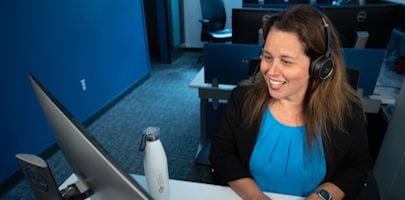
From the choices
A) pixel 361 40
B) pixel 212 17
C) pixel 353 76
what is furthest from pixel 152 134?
pixel 212 17

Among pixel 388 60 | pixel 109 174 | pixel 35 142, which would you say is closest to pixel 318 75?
pixel 109 174

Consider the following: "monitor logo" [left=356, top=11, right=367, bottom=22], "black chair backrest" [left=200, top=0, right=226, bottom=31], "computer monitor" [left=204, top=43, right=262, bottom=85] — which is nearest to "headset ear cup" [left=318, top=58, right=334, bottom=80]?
"computer monitor" [left=204, top=43, right=262, bottom=85]

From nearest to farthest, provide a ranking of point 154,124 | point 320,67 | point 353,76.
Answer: point 320,67 → point 353,76 → point 154,124

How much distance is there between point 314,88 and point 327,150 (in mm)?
218

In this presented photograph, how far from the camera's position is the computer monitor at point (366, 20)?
5.41 ft

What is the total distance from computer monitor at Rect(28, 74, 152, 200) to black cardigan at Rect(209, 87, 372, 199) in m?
0.55

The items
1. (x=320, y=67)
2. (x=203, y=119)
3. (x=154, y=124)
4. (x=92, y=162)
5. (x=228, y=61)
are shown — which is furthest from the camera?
(x=154, y=124)

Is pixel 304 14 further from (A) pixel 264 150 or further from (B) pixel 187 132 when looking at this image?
(B) pixel 187 132

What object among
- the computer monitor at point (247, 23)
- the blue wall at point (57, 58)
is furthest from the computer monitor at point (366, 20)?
the blue wall at point (57, 58)

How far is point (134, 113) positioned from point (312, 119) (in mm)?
2218

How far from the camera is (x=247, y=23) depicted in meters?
1.75

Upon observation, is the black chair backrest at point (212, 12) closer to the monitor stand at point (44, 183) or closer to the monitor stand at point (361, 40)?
the monitor stand at point (361, 40)

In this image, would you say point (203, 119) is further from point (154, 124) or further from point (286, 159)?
point (286, 159)

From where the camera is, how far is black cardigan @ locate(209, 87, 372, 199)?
0.97m
